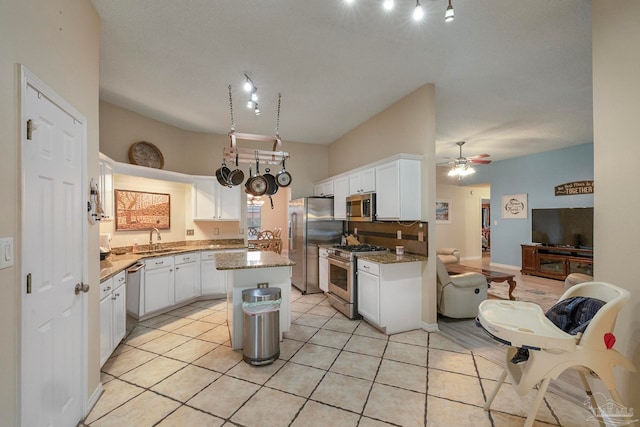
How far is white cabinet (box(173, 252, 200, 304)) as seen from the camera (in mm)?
3959

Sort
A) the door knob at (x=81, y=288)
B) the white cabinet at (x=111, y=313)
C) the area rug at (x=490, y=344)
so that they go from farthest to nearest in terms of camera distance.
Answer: the white cabinet at (x=111, y=313) → the area rug at (x=490, y=344) → the door knob at (x=81, y=288)

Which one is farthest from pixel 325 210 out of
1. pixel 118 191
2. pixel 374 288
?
pixel 118 191

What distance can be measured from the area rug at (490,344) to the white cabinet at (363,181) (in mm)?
2078

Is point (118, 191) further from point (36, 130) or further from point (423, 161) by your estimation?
point (423, 161)

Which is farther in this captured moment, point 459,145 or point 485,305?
point 459,145

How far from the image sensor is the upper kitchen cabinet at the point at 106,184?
9.52ft

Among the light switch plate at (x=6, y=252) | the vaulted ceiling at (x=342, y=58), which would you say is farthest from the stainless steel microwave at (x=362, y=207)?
the light switch plate at (x=6, y=252)

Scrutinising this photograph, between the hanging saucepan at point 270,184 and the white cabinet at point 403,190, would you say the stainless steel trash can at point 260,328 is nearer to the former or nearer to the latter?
the hanging saucepan at point 270,184

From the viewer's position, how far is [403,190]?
11.0 feet

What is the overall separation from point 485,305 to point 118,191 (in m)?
4.70

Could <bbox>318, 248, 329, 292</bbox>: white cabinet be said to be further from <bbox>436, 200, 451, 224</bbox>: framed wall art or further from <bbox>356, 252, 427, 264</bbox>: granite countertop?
<bbox>436, 200, 451, 224</bbox>: framed wall art

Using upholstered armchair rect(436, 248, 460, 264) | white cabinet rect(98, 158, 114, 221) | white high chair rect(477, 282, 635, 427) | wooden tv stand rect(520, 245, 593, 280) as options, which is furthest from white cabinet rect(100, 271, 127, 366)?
wooden tv stand rect(520, 245, 593, 280)

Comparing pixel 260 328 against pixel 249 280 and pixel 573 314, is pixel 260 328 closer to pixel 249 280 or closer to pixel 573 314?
pixel 249 280

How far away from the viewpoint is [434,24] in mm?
2236
